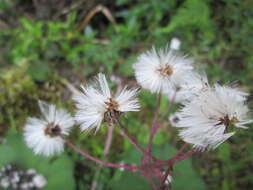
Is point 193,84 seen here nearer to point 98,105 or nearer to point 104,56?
point 98,105

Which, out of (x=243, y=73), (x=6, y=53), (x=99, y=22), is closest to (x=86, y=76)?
(x=99, y=22)

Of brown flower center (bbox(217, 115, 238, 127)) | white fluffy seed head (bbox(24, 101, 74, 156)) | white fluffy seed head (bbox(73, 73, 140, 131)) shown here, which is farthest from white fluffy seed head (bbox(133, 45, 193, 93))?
white fluffy seed head (bbox(24, 101, 74, 156))

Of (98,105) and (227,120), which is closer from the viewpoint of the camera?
(227,120)

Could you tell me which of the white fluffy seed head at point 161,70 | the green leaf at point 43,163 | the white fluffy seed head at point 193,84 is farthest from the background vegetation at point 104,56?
the white fluffy seed head at point 193,84

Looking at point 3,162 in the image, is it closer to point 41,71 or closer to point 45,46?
point 41,71

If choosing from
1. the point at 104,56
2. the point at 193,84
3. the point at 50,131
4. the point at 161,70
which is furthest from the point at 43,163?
the point at 193,84

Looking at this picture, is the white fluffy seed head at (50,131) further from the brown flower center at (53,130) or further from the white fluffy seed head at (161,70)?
the white fluffy seed head at (161,70)

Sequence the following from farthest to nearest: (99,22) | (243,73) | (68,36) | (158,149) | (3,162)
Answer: (99,22)
(68,36)
(243,73)
(3,162)
(158,149)
